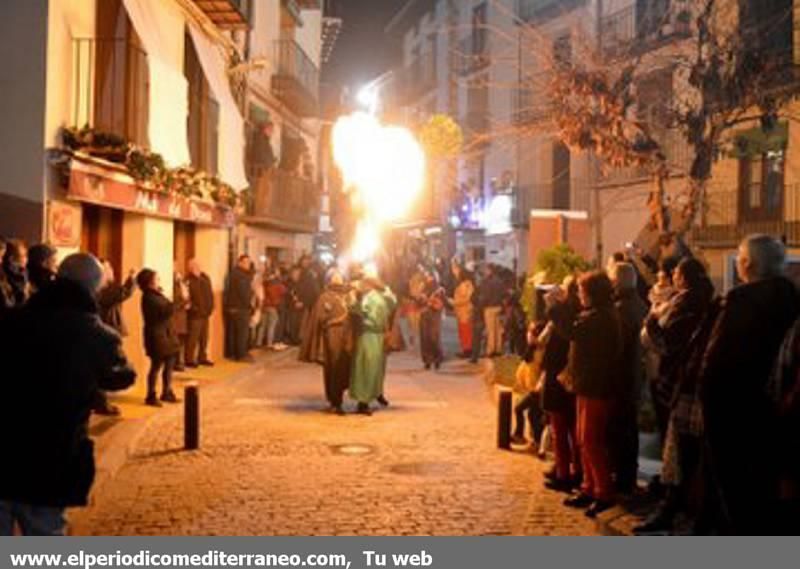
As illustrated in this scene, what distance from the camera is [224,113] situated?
17.7 m

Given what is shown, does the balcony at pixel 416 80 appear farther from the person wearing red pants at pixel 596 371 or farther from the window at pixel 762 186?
the person wearing red pants at pixel 596 371

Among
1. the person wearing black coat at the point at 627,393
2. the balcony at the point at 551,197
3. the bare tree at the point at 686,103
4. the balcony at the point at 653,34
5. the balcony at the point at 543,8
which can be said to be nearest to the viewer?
the person wearing black coat at the point at 627,393

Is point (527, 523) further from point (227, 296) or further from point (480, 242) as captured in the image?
point (480, 242)

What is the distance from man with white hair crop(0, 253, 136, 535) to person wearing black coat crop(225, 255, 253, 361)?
43.8 feet

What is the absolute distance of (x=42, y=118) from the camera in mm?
11195

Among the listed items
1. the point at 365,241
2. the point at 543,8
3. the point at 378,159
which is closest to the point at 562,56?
the point at 378,159

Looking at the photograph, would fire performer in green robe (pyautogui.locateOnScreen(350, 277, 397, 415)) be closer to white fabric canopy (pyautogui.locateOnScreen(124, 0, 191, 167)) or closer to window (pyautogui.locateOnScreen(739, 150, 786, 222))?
white fabric canopy (pyautogui.locateOnScreen(124, 0, 191, 167))

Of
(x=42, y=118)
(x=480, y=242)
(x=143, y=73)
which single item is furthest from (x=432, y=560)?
(x=480, y=242)

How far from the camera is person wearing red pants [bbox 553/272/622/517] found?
7.43m

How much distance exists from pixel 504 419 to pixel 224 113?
31.7 ft

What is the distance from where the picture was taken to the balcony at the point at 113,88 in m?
12.3

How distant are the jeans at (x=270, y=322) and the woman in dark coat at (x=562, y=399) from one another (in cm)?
1285

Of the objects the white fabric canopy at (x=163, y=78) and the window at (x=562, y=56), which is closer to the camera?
the window at (x=562, y=56)

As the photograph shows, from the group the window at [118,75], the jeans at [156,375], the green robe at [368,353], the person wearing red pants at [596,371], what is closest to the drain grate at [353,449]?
the green robe at [368,353]
